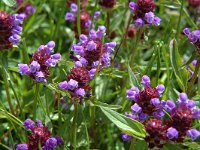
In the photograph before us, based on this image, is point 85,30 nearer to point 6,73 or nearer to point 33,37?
point 33,37

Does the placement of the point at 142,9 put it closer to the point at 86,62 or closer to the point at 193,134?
the point at 86,62

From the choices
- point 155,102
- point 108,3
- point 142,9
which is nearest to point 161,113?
point 155,102

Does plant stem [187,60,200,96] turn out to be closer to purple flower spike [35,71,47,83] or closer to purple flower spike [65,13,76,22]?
purple flower spike [35,71,47,83]

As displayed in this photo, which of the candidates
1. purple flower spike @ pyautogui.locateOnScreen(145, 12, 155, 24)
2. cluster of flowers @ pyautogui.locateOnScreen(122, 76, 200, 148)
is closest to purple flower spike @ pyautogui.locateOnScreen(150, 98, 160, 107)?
cluster of flowers @ pyautogui.locateOnScreen(122, 76, 200, 148)

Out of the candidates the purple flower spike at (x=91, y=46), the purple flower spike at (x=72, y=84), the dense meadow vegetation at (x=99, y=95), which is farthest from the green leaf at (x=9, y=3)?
the purple flower spike at (x=72, y=84)

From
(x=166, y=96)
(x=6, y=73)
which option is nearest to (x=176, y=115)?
(x=166, y=96)

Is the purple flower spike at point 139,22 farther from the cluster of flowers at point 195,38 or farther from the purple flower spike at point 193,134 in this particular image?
the purple flower spike at point 193,134
